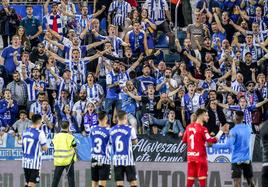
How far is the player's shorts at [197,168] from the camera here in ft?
78.8

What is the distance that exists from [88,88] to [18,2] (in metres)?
6.30

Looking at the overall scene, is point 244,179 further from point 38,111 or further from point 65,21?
point 65,21

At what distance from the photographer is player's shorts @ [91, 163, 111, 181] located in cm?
2484

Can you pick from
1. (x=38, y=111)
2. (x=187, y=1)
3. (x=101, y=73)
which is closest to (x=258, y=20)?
(x=187, y=1)

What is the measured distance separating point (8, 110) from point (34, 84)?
1268 mm

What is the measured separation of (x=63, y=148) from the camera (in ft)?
83.5

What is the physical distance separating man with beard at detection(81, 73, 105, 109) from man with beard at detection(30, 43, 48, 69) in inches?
73.7

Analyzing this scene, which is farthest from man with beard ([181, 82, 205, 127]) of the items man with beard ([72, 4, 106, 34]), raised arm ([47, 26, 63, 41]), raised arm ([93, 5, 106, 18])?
raised arm ([93, 5, 106, 18])

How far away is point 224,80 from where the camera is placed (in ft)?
99.0

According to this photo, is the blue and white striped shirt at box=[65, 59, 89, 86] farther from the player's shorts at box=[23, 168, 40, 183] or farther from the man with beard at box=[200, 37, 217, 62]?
the player's shorts at box=[23, 168, 40, 183]

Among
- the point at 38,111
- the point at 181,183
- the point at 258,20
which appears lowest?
the point at 181,183

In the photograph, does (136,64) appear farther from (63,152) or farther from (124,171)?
(124,171)

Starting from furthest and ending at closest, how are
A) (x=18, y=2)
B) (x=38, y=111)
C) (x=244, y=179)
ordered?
(x=18, y=2)
(x=38, y=111)
(x=244, y=179)

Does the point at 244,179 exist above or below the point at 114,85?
below
